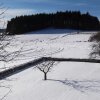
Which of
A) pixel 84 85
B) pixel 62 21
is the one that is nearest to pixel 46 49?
pixel 84 85

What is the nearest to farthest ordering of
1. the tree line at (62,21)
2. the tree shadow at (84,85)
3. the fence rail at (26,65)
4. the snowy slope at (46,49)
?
the snowy slope at (46,49), the tree shadow at (84,85), the fence rail at (26,65), the tree line at (62,21)

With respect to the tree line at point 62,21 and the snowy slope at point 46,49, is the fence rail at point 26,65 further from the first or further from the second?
the tree line at point 62,21

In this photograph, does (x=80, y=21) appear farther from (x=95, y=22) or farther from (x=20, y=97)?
(x=20, y=97)

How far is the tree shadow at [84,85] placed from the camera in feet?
58.3

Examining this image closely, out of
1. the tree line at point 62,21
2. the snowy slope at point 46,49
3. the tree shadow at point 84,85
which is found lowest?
the tree shadow at point 84,85

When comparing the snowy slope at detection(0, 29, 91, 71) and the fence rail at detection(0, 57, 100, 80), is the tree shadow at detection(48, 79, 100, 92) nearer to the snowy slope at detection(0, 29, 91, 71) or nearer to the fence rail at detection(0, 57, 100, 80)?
the snowy slope at detection(0, 29, 91, 71)

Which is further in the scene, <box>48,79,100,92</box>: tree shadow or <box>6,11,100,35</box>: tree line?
<box>6,11,100,35</box>: tree line

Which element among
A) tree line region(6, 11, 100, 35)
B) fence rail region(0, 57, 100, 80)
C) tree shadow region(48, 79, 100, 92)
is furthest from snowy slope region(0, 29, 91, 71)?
tree line region(6, 11, 100, 35)

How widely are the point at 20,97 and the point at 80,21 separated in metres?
90.0

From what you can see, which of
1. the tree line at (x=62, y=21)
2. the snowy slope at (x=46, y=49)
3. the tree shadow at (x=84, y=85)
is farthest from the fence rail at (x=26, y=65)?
the tree line at (x=62, y=21)

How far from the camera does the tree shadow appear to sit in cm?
1777

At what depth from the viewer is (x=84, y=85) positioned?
19.0 m

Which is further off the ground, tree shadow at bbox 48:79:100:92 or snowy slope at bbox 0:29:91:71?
snowy slope at bbox 0:29:91:71

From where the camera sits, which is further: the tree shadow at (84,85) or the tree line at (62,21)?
the tree line at (62,21)
